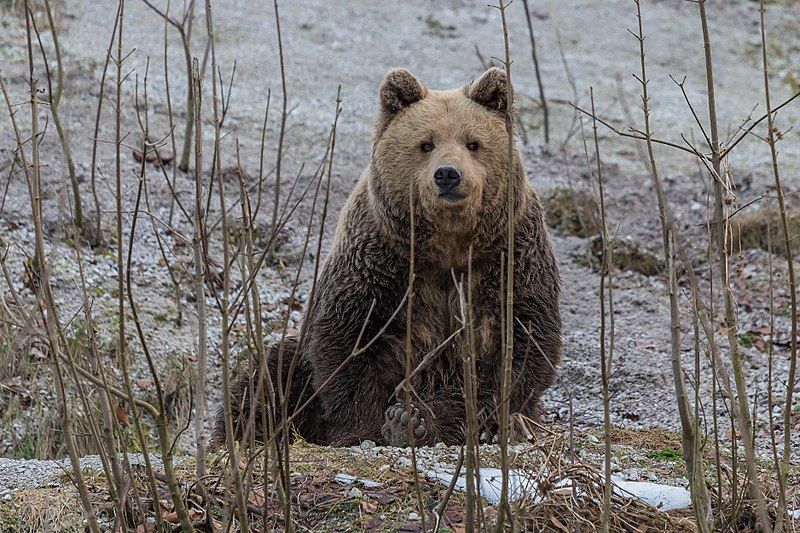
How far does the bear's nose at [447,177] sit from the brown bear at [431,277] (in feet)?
0.69

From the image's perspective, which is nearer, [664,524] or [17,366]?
[664,524]

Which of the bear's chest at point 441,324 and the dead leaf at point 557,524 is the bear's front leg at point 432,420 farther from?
the dead leaf at point 557,524

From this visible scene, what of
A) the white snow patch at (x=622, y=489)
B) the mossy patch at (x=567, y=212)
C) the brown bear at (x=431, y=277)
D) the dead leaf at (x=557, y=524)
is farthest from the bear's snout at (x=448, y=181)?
the mossy patch at (x=567, y=212)

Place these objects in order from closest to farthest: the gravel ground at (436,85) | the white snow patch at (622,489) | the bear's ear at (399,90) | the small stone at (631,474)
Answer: the white snow patch at (622,489) < the small stone at (631,474) < the bear's ear at (399,90) < the gravel ground at (436,85)

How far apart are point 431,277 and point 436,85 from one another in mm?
9551

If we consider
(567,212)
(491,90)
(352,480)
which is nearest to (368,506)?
(352,480)

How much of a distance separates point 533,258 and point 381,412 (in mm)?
1322

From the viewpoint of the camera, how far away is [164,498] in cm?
395

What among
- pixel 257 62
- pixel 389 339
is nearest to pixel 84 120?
pixel 257 62

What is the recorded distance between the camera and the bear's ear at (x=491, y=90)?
585 cm

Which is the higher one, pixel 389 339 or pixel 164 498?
pixel 389 339

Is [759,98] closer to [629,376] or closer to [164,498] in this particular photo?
[629,376]

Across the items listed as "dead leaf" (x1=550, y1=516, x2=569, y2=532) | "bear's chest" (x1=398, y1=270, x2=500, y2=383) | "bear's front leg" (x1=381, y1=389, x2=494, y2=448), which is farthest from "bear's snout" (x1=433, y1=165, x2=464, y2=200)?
"dead leaf" (x1=550, y1=516, x2=569, y2=532)

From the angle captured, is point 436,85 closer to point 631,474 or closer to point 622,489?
point 631,474
